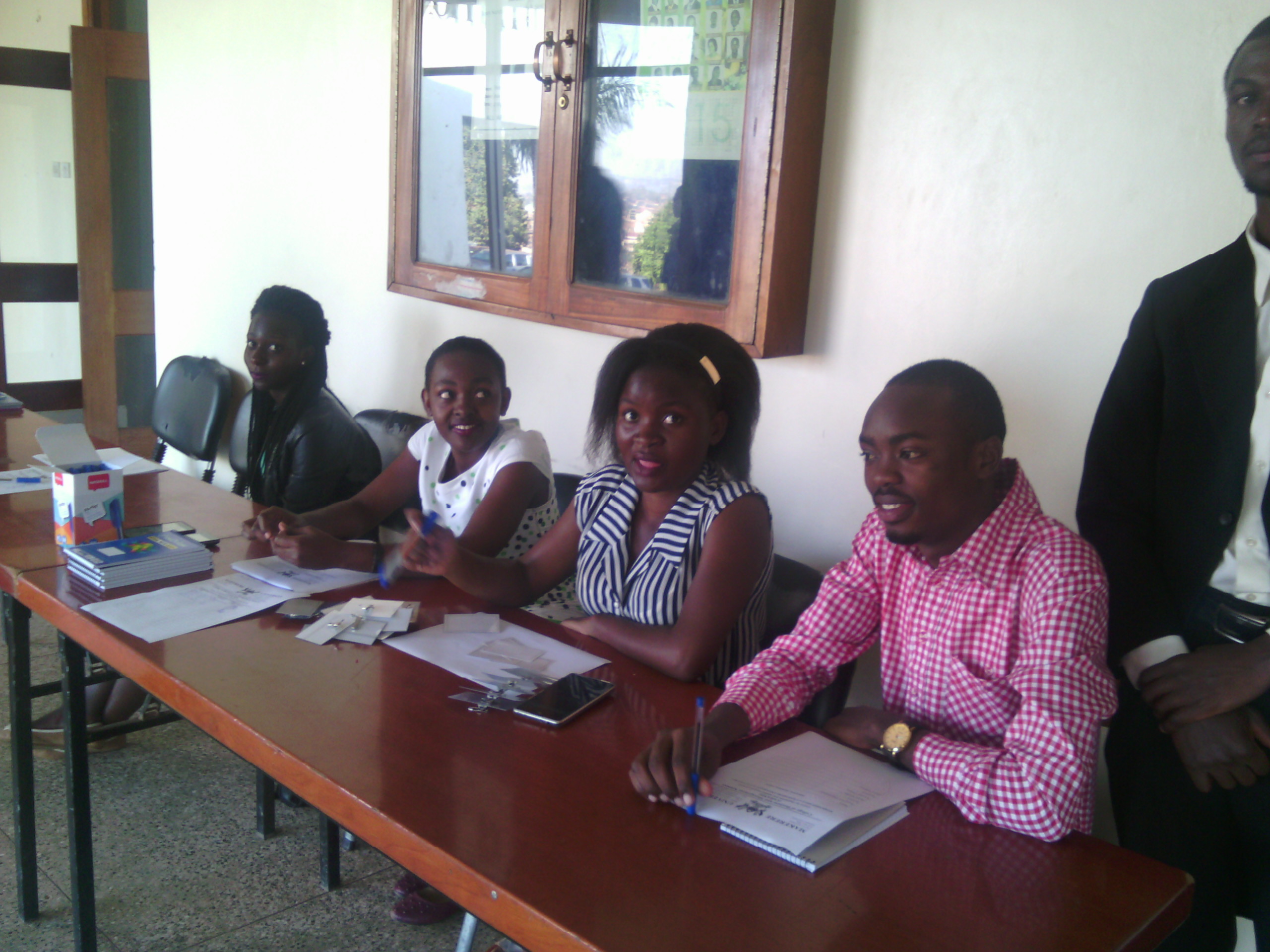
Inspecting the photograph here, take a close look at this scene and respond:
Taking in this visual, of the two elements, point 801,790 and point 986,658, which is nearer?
point 801,790

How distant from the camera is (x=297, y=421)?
294cm

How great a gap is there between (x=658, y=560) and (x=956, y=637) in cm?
59

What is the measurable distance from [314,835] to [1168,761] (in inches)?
73.2

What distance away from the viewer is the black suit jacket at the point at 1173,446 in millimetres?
1340

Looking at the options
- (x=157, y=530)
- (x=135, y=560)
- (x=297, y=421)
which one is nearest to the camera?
(x=135, y=560)

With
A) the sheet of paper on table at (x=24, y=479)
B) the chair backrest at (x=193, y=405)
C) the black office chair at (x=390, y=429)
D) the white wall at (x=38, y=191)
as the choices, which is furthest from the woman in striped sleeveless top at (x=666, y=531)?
the white wall at (x=38, y=191)

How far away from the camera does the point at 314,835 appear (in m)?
2.39

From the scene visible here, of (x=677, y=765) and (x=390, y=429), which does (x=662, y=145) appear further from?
(x=677, y=765)

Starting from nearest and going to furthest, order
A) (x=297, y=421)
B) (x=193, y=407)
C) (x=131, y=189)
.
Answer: (x=297, y=421)
(x=193, y=407)
(x=131, y=189)

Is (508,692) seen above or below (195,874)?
above

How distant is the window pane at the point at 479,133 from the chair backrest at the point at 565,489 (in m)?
0.59

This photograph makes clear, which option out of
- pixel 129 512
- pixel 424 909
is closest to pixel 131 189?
pixel 129 512

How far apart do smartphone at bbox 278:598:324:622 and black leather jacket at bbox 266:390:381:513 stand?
98 centimetres

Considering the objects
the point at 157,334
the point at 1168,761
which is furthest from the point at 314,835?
the point at 157,334
